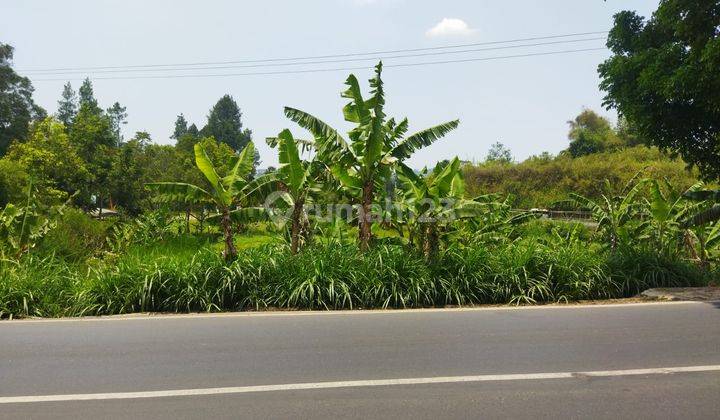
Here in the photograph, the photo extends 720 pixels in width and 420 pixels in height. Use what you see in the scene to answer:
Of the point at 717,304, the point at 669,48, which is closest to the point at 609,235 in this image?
the point at 669,48

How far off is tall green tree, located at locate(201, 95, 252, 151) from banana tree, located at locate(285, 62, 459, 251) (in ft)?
272

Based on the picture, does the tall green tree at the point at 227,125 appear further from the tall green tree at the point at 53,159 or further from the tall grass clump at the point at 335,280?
the tall grass clump at the point at 335,280

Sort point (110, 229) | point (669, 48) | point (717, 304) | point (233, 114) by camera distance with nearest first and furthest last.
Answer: point (717, 304) → point (669, 48) → point (110, 229) → point (233, 114)

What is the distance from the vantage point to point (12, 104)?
54906 millimetres

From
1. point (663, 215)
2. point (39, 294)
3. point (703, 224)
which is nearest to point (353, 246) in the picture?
point (39, 294)

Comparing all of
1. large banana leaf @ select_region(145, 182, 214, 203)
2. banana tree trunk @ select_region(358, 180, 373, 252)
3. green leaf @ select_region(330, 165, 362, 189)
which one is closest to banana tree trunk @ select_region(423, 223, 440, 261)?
banana tree trunk @ select_region(358, 180, 373, 252)

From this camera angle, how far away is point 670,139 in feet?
45.6

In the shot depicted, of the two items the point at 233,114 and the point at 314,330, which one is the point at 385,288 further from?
the point at 233,114

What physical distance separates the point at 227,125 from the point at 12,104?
44257 mm

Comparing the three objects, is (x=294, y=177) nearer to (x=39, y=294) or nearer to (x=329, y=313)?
(x=329, y=313)

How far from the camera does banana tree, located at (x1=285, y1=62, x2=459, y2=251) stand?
1038 centimetres

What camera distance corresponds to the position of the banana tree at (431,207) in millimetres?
10734

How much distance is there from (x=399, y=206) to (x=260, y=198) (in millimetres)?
2606

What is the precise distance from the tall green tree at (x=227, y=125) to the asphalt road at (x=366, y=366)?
8661cm
